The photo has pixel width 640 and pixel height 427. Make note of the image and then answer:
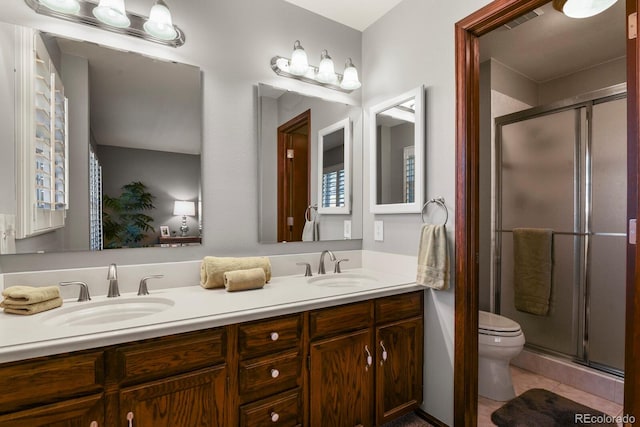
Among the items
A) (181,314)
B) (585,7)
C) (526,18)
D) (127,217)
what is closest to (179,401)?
(181,314)

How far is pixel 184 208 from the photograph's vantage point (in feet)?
5.41

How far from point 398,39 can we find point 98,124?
5.82 feet

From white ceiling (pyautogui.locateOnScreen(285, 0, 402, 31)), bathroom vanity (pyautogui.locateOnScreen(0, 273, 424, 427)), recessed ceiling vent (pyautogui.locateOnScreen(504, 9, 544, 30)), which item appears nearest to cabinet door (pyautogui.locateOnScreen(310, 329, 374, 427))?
bathroom vanity (pyautogui.locateOnScreen(0, 273, 424, 427))

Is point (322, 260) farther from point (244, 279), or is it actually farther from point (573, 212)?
point (573, 212)

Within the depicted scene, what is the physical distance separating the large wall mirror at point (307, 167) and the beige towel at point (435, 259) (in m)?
0.64

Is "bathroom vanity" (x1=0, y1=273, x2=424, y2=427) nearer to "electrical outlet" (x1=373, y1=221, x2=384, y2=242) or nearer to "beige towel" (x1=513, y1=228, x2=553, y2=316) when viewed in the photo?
"electrical outlet" (x1=373, y1=221, x2=384, y2=242)

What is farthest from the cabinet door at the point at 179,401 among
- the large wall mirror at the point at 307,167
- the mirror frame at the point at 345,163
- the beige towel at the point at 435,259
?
the mirror frame at the point at 345,163

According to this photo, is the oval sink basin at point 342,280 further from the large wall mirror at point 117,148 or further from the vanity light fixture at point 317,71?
the vanity light fixture at point 317,71

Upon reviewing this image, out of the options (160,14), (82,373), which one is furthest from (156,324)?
(160,14)

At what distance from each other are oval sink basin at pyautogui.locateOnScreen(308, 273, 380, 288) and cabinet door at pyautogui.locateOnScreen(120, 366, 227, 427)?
815 millimetres

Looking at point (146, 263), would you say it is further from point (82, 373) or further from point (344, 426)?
point (344, 426)

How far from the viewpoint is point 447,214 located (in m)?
1.69

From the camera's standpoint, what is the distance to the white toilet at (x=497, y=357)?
6.59 ft

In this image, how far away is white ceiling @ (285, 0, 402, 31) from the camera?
1984mm
